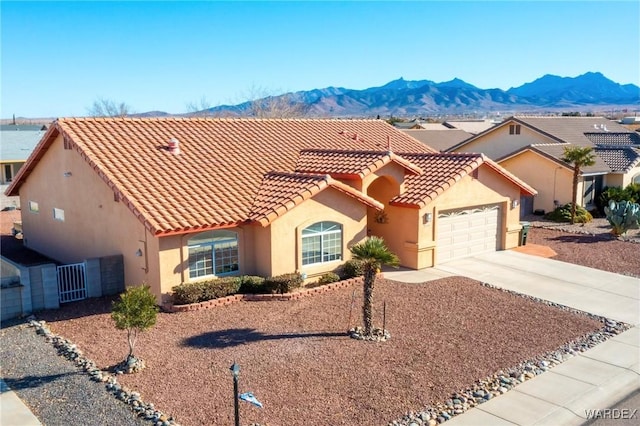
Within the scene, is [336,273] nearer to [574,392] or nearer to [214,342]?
[214,342]

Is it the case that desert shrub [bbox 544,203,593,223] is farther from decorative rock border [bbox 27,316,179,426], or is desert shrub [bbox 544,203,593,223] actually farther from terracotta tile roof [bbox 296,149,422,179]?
decorative rock border [bbox 27,316,179,426]

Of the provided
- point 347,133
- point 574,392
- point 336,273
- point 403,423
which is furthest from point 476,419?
point 347,133

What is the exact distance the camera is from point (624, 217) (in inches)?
1016

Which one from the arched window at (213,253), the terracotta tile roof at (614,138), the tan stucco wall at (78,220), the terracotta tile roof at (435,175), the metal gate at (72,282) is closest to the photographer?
the arched window at (213,253)

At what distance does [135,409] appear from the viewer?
10172 millimetres

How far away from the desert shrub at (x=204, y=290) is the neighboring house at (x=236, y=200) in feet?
1.47

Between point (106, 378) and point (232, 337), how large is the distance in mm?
3094

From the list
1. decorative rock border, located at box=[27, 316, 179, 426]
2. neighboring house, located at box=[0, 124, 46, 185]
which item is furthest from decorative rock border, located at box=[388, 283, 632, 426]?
neighboring house, located at box=[0, 124, 46, 185]

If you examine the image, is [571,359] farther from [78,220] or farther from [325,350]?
[78,220]

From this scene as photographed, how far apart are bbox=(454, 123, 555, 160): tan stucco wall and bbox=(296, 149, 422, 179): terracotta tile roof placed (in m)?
16.8

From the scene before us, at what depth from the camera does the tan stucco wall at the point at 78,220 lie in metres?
16.7

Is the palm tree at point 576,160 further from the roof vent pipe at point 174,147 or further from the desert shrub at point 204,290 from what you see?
the desert shrub at point 204,290

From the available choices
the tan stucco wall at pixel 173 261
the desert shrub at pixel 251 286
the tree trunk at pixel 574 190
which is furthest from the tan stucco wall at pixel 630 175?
the tan stucco wall at pixel 173 261

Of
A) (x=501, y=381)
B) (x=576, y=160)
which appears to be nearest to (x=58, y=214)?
(x=501, y=381)
